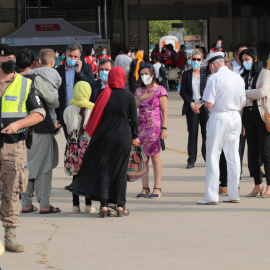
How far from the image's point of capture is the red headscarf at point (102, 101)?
868cm

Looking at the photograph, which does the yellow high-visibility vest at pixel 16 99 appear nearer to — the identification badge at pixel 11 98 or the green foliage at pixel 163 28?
the identification badge at pixel 11 98

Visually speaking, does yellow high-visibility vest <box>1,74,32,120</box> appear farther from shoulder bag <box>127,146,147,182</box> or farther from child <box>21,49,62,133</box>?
shoulder bag <box>127,146,147,182</box>

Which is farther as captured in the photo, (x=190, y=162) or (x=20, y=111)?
(x=190, y=162)

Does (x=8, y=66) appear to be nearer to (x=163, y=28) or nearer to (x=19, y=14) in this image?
(x=19, y=14)

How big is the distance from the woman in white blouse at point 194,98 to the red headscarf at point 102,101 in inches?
162

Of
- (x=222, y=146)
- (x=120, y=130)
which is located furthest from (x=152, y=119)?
(x=120, y=130)

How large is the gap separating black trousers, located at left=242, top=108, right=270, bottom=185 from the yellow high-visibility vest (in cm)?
389

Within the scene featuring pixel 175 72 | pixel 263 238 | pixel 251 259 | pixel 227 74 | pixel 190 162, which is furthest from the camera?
pixel 175 72

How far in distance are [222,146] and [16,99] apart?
10.9 ft

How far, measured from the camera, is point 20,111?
22.5 feet

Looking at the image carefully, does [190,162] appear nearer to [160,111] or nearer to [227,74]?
[160,111]

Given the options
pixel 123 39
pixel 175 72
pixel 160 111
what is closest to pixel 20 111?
pixel 160 111

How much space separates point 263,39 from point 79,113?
37102mm

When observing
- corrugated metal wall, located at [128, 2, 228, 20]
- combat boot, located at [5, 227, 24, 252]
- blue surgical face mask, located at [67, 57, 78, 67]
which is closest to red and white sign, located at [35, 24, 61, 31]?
corrugated metal wall, located at [128, 2, 228, 20]
